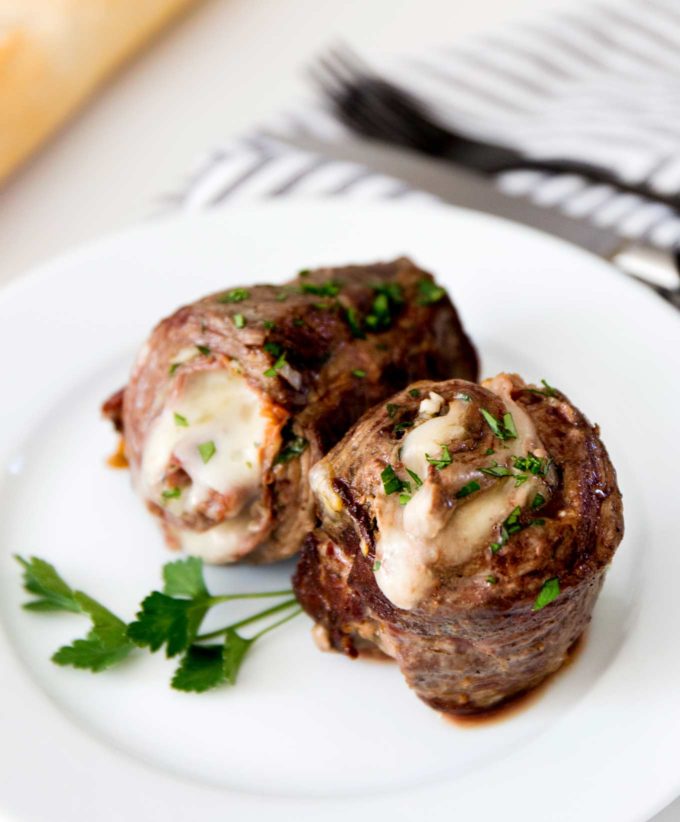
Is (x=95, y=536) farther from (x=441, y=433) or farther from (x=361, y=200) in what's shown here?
(x=361, y=200)

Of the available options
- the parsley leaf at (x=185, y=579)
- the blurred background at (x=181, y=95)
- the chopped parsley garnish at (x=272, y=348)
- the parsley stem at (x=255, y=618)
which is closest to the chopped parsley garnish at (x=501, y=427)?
the chopped parsley garnish at (x=272, y=348)

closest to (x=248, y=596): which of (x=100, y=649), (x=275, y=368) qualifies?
(x=100, y=649)

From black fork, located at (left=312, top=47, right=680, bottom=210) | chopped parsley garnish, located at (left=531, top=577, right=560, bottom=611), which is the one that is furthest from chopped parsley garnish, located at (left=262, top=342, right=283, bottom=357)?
black fork, located at (left=312, top=47, right=680, bottom=210)

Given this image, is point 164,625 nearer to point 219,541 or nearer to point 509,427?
point 219,541

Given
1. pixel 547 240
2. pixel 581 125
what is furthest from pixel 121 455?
pixel 581 125

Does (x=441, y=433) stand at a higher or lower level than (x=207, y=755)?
higher
